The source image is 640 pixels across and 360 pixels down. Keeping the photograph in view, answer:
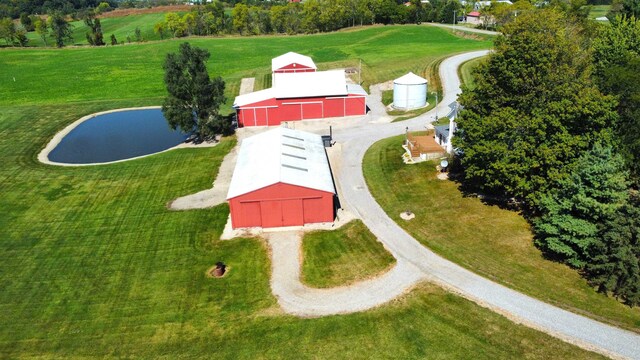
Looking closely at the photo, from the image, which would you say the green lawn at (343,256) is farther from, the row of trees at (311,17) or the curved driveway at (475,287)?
the row of trees at (311,17)

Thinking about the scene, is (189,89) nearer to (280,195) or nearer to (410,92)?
(280,195)

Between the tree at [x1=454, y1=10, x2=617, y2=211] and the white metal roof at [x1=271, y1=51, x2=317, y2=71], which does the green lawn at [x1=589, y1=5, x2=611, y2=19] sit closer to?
the white metal roof at [x1=271, y1=51, x2=317, y2=71]

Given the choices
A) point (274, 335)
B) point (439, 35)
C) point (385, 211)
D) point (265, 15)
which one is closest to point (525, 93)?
point (385, 211)

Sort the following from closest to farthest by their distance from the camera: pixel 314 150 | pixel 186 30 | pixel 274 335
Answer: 1. pixel 274 335
2. pixel 314 150
3. pixel 186 30

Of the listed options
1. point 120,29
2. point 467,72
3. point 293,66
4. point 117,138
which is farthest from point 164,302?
point 120,29

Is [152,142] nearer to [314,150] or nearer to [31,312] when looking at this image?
[314,150]

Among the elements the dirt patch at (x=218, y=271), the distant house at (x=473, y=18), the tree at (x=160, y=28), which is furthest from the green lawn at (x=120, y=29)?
the dirt patch at (x=218, y=271)

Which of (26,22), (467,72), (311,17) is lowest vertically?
(467,72)
